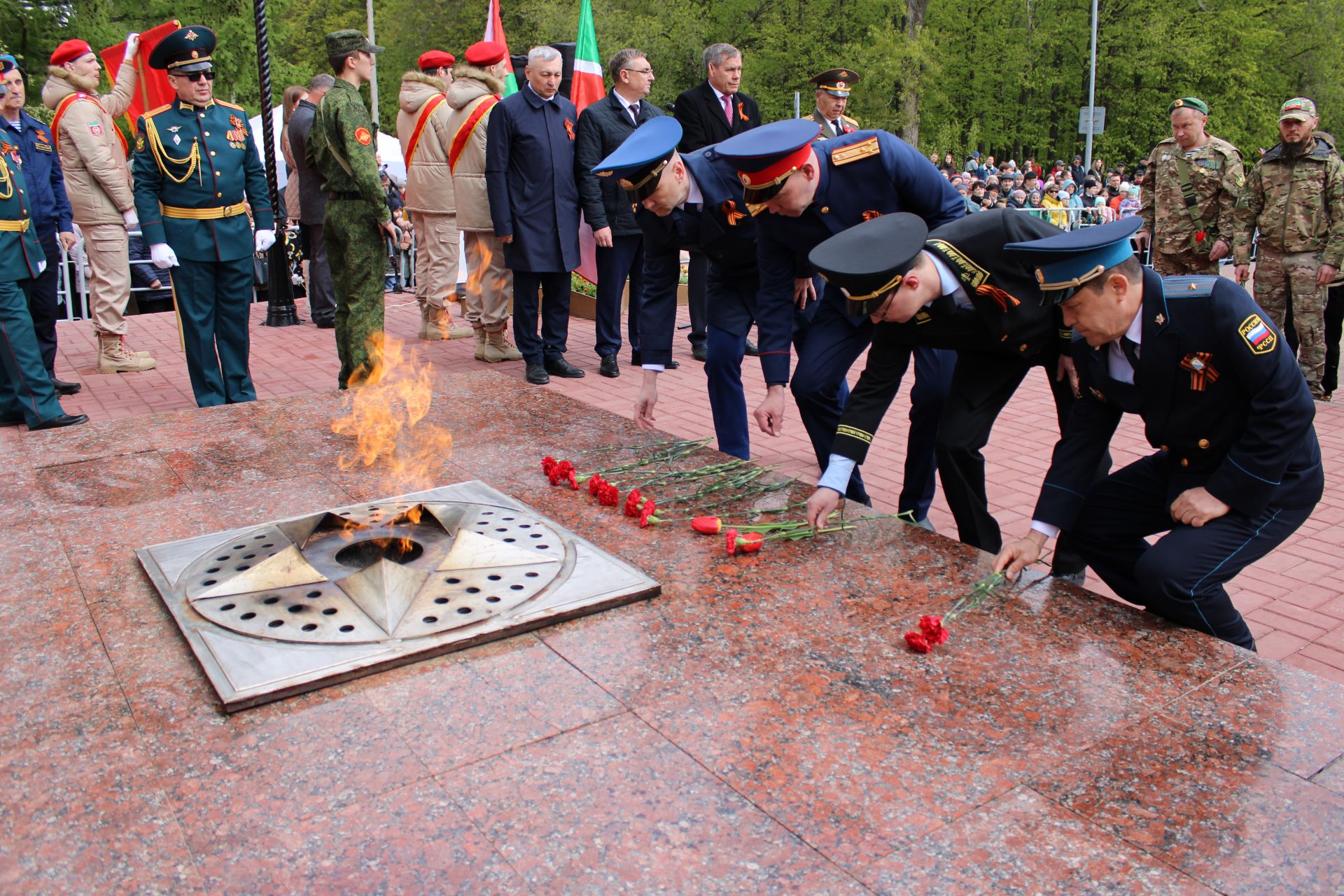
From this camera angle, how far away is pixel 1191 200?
7.68 m

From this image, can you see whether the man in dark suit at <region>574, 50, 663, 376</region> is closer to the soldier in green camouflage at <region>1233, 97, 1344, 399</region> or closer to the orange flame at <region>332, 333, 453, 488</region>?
the orange flame at <region>332, 333, 453, 488</region>

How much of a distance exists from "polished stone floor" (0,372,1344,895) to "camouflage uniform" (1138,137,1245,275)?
594cm

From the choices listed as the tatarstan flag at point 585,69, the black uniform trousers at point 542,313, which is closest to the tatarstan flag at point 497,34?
the tatarstan flag at point 585,69

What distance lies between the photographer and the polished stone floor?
Answer: 1.65 m

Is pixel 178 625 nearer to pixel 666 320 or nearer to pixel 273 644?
pixel 273 644

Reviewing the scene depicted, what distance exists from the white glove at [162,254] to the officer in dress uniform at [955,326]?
4224mm

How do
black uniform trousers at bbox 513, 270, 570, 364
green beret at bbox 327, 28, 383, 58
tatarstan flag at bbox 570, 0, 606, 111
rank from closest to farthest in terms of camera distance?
1. green beret at bbox 327, 28, 383, 58
2. black uniform trousers at bbox 513, 270, 570, 364
3. tatarstan flag at bbox 570, 0, 606, 111

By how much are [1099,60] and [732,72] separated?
2859 centimetres

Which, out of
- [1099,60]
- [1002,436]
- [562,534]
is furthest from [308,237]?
[1099,60]

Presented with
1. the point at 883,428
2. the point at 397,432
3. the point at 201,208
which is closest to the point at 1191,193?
the point at 883,428

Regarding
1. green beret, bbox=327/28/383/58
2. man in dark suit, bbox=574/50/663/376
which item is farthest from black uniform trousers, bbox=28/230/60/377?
man in dark suit, bbox=574/50/663/376

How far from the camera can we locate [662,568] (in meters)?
2.80

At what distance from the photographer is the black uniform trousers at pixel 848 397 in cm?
421

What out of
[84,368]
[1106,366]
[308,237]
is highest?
[1106,366]
